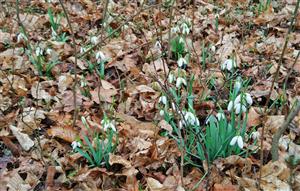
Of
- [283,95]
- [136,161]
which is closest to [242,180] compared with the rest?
[136,161]

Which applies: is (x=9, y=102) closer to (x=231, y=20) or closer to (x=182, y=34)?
(x=182, y=34)

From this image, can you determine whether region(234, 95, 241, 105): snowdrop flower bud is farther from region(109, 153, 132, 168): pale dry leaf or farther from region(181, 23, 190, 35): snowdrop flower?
region(181, 23, 190, 35): snowdrop flower

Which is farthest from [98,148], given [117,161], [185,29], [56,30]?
[56,30]

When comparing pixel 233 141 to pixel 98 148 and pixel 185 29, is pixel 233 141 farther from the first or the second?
pixel 185 29

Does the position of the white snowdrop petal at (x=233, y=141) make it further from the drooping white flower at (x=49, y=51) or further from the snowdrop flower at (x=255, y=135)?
the drooping white flower at (x=49, y=51)

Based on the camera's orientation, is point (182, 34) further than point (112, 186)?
Yes
